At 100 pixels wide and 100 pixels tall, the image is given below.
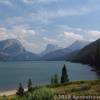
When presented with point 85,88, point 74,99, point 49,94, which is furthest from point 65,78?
point 49,94

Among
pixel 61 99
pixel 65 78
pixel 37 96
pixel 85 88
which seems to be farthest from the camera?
pixel 65 78

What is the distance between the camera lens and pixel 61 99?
40.2m

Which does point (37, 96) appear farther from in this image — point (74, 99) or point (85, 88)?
point (85, 88)

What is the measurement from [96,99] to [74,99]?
10.5 feet

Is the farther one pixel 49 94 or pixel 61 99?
pixel 61 99

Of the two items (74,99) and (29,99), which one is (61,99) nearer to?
(74,99)

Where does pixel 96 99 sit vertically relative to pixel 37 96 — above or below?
below

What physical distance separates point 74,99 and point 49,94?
19830 millimetres

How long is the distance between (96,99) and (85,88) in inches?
740

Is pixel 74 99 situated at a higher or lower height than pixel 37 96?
lower

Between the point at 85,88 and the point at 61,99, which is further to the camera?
the point at 85,88

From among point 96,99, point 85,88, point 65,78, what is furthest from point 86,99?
point 65,78

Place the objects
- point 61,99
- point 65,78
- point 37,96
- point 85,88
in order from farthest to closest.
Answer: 1. point 65,78
2. point 85,88
3. point 61,99
4. point 37,96

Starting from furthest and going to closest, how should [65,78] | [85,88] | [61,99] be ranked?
[65,78] < [85,88] < [61,99]
